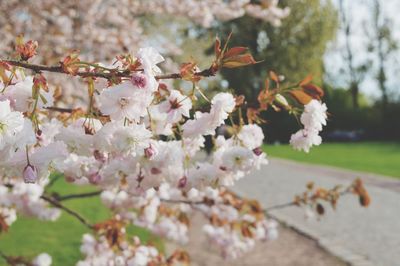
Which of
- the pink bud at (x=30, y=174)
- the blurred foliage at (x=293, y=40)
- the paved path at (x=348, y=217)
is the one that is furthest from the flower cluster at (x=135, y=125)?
the blurred foliage at (x=293, y=40)

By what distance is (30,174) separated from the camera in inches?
59.5

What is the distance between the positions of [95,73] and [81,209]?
27.1 feet

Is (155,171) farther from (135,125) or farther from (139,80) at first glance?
(139,80)

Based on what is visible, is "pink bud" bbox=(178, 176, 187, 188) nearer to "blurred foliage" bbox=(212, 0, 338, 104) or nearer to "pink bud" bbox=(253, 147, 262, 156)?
"pink bud" bbox=(253, 147, 262, 156)

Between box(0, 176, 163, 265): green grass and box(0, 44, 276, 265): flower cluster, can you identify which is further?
box(0, 176, 163, 265): green grass

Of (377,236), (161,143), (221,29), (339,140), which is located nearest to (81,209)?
(377,236)

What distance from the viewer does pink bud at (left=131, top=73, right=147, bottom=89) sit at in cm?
147

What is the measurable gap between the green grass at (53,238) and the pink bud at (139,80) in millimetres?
3936

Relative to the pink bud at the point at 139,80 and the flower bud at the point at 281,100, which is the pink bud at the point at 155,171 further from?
the pink bud at the point at 139,80

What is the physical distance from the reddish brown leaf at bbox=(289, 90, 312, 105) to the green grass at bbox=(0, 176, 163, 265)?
11.6 feet

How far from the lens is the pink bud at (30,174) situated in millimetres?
1508

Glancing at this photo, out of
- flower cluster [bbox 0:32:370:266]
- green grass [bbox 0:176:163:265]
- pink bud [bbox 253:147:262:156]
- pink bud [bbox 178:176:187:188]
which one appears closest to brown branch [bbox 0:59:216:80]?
flower cluster [bbox 0:32:370:266]

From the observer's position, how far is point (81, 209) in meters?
9.48

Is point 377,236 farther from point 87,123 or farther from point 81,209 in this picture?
point 87,123
